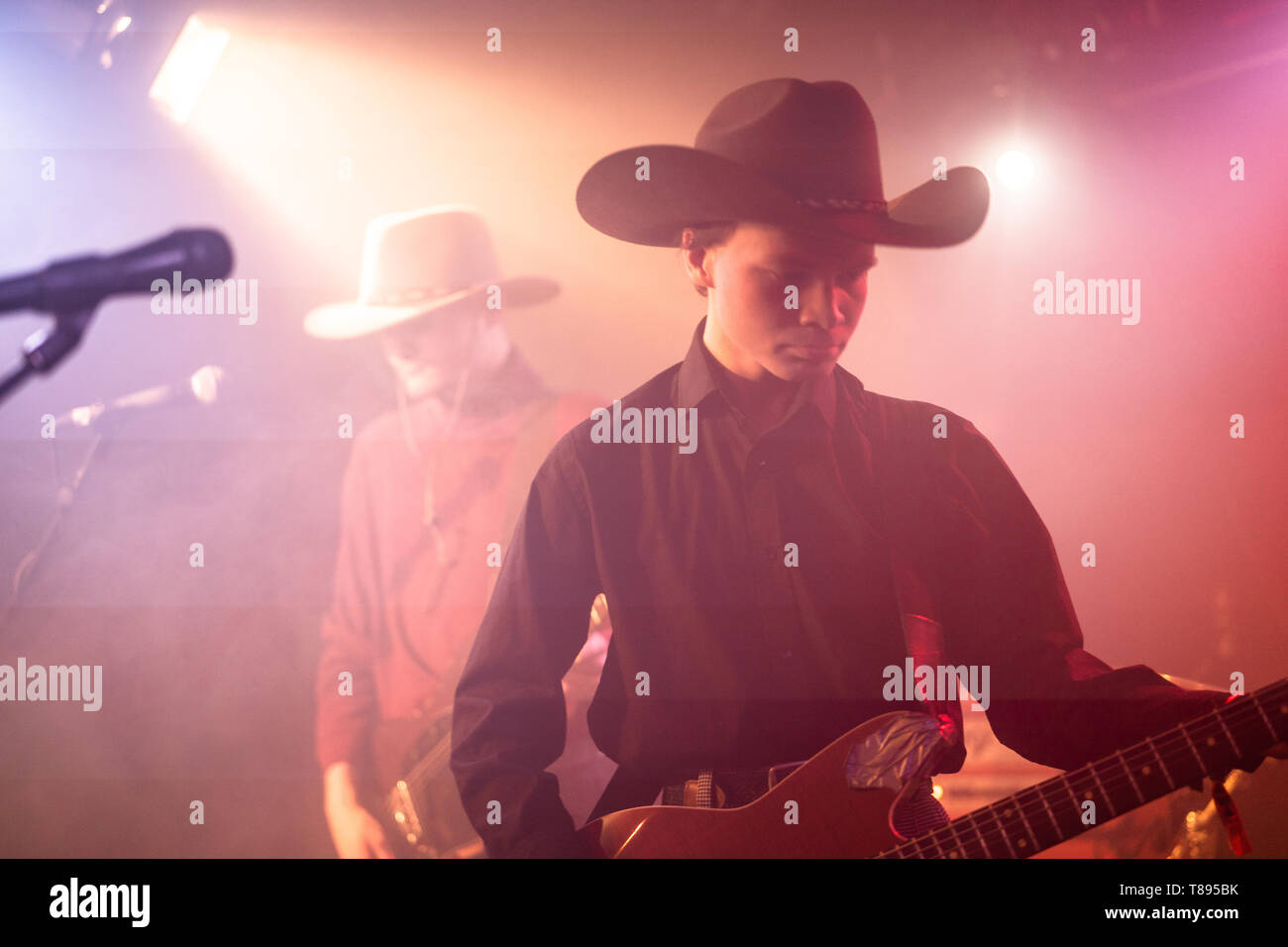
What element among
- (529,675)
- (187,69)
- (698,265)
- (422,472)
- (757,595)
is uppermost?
(187,69)

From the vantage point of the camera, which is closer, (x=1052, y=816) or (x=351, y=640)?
(x=1052, y=816)

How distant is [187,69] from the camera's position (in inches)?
90.7

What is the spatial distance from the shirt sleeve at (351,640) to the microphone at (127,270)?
103cm

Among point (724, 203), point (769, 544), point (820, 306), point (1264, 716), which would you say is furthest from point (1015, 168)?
point (1264, 716)

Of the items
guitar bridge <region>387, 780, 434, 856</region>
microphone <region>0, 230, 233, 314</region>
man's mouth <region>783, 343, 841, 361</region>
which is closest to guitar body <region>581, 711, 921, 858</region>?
guitar bridge <region>387, 780, 434, 856</region>

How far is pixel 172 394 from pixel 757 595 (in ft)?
5.22

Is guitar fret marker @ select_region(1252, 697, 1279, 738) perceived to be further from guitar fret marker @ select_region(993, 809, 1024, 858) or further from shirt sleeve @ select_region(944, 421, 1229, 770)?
guitar fret marker @ select_region(993, 809, 1024, 858)

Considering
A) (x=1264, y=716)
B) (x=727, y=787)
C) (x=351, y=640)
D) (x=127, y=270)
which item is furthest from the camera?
(x=351, y=640)

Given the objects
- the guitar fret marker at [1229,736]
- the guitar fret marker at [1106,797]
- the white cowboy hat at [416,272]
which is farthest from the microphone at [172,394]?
the guitar fret marker at [1229,736]

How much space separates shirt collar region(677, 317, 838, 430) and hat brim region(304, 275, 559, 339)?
15.6 inches

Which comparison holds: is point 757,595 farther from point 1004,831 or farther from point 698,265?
point 698,265

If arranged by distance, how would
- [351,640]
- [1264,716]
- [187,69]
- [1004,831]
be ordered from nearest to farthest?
[1264,716] < [1004,831] < [351,640] < [187,69]

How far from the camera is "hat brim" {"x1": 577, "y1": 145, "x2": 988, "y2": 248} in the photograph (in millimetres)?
2057

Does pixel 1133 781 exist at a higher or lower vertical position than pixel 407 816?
higher
